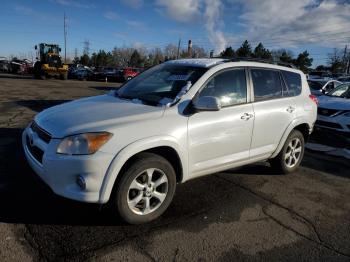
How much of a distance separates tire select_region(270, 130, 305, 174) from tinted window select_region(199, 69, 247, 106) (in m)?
1.31

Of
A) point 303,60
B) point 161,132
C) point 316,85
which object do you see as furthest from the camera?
point 303,60

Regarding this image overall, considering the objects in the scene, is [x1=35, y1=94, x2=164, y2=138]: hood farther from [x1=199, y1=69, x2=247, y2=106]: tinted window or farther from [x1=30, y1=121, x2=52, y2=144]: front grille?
[x1=199, y1=69, x2=247, y2=106]: tinted window

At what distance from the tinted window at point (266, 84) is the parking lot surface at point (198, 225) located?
4.28 ft

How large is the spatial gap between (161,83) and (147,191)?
1.55m

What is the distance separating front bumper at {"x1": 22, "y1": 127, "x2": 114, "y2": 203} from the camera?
3363 mm

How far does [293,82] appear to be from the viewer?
5668 millimetres

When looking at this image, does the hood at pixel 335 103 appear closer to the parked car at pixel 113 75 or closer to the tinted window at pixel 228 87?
the tinted window at pixel 228 87

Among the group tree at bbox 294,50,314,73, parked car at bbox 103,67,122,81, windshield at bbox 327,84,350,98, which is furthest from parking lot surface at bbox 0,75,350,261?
tree at bbox 294,50,314,73

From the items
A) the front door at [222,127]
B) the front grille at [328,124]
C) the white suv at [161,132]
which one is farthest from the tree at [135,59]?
the front door at [222,127]

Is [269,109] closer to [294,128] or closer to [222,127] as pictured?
[294,128]

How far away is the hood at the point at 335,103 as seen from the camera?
25.3ft

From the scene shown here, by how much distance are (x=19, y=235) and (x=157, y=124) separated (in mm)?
1727

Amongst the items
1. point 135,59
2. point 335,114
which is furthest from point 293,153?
point 135,59

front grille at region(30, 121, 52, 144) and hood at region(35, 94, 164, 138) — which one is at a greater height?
hood at region(35, 94, 164, 138)
